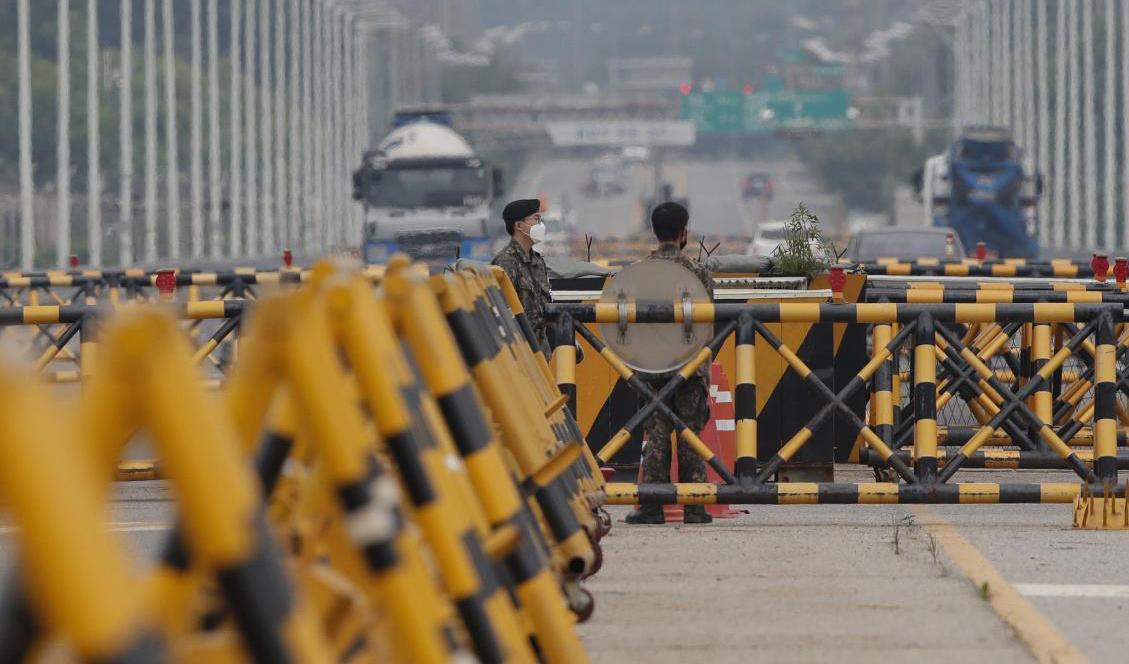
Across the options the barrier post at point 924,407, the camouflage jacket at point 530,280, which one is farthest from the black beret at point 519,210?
the barrier post at point 924,407

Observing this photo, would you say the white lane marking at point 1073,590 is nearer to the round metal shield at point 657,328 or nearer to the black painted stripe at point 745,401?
the black painted stripe at point 745,401

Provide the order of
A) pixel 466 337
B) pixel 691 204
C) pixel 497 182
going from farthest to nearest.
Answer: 1. pixel 691 204
2. pixel 497 182
3. pixel 466 337

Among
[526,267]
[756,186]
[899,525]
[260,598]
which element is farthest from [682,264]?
[756,186]

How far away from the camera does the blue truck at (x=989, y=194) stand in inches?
2340

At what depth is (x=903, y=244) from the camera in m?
35.4

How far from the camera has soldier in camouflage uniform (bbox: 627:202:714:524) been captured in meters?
11.2

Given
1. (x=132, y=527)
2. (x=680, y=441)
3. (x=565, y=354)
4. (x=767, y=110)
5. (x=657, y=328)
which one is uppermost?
(x=767, y=110)

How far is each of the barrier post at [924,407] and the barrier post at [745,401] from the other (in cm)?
76

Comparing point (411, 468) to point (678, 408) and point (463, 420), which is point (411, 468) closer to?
point (463, 420)

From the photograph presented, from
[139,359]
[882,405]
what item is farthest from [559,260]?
[139,359]

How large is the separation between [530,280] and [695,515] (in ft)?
4.51

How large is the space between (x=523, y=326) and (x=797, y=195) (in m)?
175

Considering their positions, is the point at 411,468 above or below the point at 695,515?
above

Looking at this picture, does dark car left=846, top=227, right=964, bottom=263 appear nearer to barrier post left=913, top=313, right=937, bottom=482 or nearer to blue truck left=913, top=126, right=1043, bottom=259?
blue truck left=913, top=126, right=1043, bottom=259
